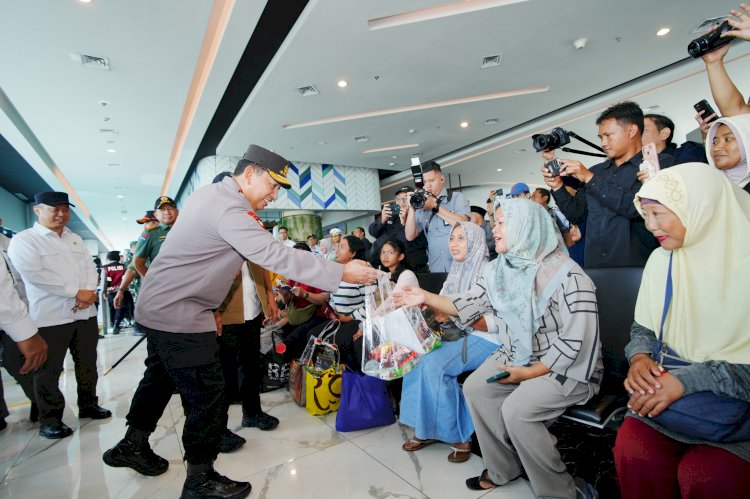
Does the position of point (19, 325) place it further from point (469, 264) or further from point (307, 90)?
point (307, 90)

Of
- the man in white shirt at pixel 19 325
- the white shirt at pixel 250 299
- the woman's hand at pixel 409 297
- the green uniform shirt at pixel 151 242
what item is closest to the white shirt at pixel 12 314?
the man in white shirt at pixel 19 325

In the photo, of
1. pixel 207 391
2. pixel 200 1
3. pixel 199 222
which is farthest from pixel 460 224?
pixel 200 1

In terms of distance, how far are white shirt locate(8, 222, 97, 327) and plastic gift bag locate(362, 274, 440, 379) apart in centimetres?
225

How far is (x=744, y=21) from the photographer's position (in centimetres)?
163

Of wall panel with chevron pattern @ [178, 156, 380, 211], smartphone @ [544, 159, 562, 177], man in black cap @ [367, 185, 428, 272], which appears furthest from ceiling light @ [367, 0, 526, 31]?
wall panel with chevron pattern @ [178, 156, 380, 211]

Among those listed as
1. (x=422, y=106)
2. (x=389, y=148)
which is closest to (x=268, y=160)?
(x=422, y=106)

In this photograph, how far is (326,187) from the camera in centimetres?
1031

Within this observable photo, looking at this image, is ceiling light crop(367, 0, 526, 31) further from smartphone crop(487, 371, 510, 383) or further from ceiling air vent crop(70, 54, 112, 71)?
smartphone crop(487, 371, 510, 383)

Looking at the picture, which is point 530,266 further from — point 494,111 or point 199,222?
point 494,111

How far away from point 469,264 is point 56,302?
286 centimetres

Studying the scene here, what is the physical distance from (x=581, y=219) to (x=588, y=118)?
619 cm

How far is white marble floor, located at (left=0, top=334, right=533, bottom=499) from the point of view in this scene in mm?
1744

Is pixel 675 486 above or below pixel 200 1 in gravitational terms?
below

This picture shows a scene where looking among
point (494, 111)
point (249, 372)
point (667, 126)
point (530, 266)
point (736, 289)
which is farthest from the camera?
point (494, 111)
